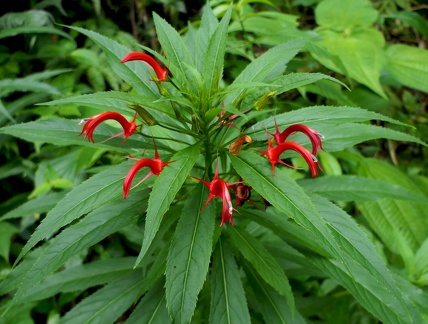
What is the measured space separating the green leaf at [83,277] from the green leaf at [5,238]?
403 mm

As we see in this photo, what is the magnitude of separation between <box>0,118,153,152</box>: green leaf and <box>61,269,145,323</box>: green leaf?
1.25ft

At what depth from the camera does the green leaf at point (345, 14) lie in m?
2.04

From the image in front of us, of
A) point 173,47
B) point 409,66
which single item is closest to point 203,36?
point 173,47

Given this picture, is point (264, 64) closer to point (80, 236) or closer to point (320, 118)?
point (320, 118)

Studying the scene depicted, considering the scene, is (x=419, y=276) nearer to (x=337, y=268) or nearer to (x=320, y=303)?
(x=320, y=303)

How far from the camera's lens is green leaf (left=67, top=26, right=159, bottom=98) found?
102 centimetres

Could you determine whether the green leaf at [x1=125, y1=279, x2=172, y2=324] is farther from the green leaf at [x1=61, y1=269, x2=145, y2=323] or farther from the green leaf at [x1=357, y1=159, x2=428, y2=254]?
the green leaf at [x1=357, y1=159, x2=428, y2=254]

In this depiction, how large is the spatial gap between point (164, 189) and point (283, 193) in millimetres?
205

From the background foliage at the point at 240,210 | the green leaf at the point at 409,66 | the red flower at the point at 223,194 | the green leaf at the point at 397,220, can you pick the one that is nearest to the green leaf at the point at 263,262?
the background foliage at the point at 240,210

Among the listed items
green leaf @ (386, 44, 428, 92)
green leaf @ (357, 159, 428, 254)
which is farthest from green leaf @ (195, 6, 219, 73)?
green leaf @ (386, 44, 428, 92)

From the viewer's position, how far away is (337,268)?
42.3 inches

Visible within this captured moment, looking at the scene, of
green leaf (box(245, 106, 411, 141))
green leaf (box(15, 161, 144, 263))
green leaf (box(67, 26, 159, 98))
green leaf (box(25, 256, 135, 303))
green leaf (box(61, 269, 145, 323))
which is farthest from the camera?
green leaf (box(25, 256, 135, 303))

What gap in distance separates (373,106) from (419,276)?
966 mm

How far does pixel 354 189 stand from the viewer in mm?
1229
